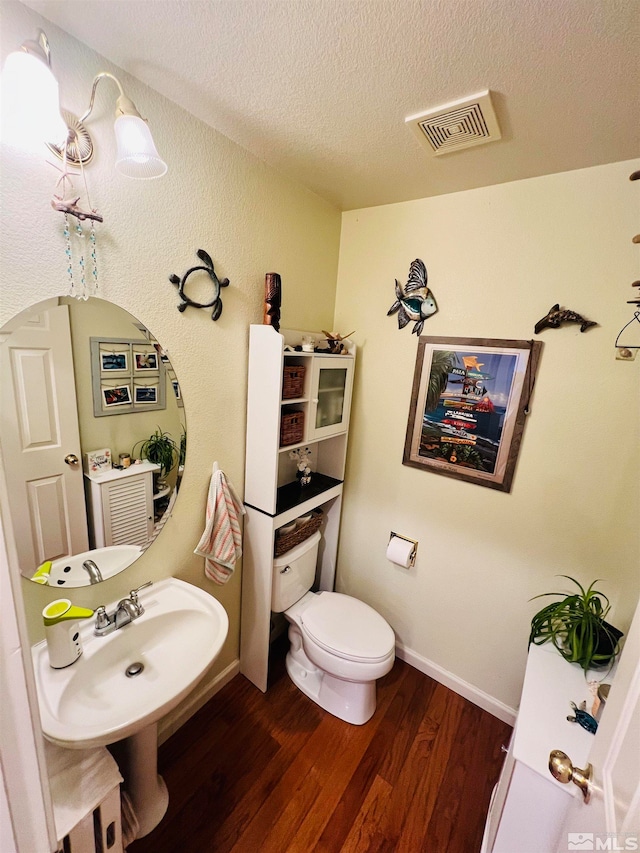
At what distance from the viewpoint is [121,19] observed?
0.82 meters

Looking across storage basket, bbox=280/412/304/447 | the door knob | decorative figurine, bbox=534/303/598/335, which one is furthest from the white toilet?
decorative figurine, bbox=534/303/598/335

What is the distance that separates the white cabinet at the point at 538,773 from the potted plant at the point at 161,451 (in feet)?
4.59

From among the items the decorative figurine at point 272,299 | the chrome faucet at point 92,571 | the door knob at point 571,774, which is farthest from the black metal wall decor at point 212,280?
the door knob at point 571,774

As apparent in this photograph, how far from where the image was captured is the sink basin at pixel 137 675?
0.86m

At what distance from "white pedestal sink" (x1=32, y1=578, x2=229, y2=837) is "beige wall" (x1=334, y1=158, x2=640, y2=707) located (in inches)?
41.4

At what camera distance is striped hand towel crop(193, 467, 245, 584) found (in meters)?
1.41

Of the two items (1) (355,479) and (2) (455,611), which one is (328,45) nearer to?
(1) (355,479)

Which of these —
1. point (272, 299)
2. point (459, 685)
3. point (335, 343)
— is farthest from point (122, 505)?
point (459, 685)

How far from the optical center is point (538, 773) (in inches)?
35.6

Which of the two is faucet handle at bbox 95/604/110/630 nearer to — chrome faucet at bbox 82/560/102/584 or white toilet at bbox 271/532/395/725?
chrome faucet at bbox 82/560/102/584

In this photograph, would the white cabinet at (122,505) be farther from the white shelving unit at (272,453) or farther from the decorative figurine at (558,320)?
the decorative figurine at (558,320)

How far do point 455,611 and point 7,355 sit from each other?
2.06 m

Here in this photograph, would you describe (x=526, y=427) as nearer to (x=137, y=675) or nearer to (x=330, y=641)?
(x=330, y=641)

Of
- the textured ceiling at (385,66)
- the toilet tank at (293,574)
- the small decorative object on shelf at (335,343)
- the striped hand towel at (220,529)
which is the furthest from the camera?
the small decorative object on shelf at (335,343)
